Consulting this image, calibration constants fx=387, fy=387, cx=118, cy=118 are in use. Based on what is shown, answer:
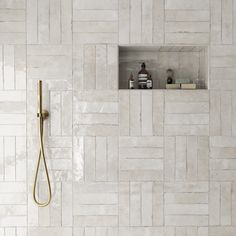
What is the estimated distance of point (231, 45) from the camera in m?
2.39

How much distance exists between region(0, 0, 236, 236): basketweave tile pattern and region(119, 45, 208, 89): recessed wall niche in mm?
169

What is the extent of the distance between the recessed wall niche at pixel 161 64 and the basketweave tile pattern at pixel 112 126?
6.7 inches

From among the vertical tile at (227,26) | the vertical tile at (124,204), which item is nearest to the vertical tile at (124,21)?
the vertical tile at (227,26)

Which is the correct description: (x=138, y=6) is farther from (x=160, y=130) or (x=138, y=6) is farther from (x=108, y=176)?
(x=108, y=176)

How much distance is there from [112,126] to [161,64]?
0.55 meters

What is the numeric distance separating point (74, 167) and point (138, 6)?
42.1 inches

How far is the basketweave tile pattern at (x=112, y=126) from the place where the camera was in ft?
7.79

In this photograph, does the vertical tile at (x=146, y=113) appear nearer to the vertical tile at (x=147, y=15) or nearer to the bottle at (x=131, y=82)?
the bottle at (x=131, y=82)

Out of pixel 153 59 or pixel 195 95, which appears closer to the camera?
pixel 195 95

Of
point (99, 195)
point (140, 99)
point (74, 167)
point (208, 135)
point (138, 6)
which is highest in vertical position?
point (138, 6)

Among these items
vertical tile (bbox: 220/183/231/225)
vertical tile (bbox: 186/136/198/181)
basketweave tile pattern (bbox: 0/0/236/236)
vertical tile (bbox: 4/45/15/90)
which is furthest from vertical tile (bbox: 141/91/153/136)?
vertical tile (bbox: 4/45/15/90)

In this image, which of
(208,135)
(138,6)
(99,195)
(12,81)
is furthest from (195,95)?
(12,81)

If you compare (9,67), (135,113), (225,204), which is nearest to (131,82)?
(135,113)

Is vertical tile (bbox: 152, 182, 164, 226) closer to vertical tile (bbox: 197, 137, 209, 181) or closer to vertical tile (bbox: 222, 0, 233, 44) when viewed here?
vertical tile (bbox: 197, 137, 209, 181)
